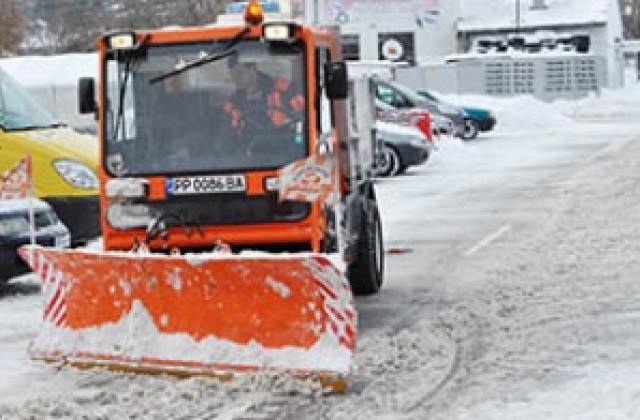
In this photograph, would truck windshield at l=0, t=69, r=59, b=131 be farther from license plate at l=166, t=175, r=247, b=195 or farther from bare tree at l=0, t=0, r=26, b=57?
bare tree at l=0, t=0, r=26, b=57

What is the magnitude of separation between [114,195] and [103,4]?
58214 mm

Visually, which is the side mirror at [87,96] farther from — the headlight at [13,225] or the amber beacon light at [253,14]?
the headlight at [13,225]

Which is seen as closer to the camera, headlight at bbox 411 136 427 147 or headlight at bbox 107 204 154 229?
headlight at bbox 107 204 154 229

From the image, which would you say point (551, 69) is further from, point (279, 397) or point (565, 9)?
point (279, 397)

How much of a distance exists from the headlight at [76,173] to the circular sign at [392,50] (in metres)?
55.0

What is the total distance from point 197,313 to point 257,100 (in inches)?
70.2

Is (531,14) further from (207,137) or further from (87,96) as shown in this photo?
(207,137)

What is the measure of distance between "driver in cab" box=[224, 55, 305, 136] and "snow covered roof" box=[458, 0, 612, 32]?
61.7 m

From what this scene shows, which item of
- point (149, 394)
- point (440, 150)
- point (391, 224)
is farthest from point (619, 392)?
point (440, 150)

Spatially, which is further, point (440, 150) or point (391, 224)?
point (440, 150)

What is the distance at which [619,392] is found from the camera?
7551mm

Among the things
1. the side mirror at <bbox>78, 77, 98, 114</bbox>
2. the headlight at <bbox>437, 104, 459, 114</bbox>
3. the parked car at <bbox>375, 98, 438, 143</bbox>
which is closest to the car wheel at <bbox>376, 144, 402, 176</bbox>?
the parked car at <bbox>375, 98, 438, 143</bbox>

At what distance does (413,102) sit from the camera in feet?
102

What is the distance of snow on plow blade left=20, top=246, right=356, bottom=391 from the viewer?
8070 millimetres
